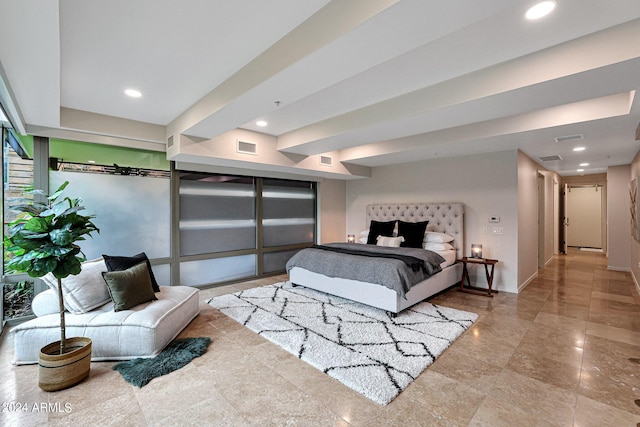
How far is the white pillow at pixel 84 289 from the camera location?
2.72 metres

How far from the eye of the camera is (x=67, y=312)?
9.09 ft

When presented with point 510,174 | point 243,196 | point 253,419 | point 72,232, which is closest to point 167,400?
point 253,419

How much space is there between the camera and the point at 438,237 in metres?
5.05

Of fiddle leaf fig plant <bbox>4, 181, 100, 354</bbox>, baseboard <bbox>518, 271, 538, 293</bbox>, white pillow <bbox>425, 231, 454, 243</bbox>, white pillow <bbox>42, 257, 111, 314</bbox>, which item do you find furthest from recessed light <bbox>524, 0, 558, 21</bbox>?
baseboard <bbox>518, 271, 538, 293</bbox>

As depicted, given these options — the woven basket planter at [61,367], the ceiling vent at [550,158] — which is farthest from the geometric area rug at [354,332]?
the ceiling vent at [550,158]

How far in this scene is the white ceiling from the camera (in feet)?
5.32

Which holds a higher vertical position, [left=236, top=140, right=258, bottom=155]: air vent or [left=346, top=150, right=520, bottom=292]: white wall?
[left=236, top=140, right=258, bottom=155]: air vent

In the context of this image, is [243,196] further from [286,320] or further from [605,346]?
[605,346]

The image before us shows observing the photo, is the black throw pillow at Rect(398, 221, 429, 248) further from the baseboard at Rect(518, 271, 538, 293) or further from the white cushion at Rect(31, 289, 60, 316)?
the white cushion at Rect(31, 289, 60, 316)

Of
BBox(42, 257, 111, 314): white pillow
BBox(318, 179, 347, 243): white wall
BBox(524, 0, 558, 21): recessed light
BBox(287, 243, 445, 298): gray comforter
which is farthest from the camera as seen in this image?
BBox(318, 179, 347, 243): white wall

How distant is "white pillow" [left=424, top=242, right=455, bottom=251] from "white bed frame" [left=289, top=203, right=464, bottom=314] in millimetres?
247

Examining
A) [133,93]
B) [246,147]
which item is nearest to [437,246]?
[246,147]

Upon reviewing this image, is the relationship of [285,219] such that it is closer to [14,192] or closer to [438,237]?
[438,237]

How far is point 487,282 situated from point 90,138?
20.9 feet
